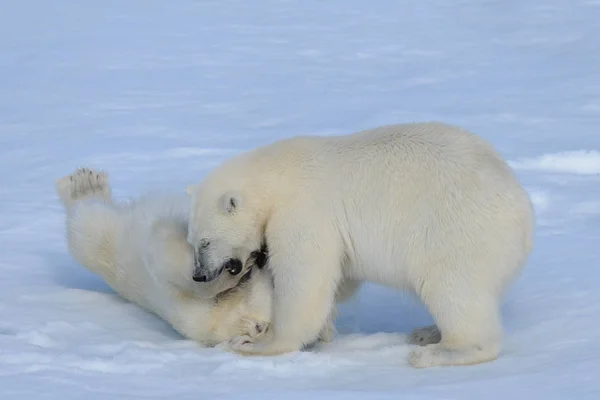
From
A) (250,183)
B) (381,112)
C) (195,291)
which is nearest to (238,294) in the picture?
(195,291)

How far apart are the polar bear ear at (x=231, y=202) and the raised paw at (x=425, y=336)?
79 centimetres

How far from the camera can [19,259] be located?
4.75 metres

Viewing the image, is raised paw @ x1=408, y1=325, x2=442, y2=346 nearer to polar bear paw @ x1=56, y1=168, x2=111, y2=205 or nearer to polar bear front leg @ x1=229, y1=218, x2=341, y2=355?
polar bear front leg @ x1=229, y1=218, x2=341, y2=355

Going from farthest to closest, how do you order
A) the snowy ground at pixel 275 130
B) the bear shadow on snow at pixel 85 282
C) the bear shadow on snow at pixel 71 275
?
the bear shadow on snow at pixel 71 275 → the bear shadow on snow at pixel 85 282 → the snowy ground at pixel 275 130

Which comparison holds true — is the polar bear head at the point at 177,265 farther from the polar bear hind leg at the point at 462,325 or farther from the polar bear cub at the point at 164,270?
the polar bear hind leg at the point at 462,325

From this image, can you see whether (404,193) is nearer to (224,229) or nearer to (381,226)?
(381,226)

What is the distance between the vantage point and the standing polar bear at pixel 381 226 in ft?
11.5

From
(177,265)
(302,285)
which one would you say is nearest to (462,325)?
(302,285)

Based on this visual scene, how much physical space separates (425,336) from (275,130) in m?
3.26

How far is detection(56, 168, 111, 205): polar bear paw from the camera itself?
479cm

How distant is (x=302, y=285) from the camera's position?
3680 mm

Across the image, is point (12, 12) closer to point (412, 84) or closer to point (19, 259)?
point (412, 84)

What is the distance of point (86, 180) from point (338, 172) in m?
1.51

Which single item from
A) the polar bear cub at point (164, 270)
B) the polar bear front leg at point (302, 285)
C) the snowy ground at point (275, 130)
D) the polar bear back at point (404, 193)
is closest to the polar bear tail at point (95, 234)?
the polar bear cub at point (164, 270)
